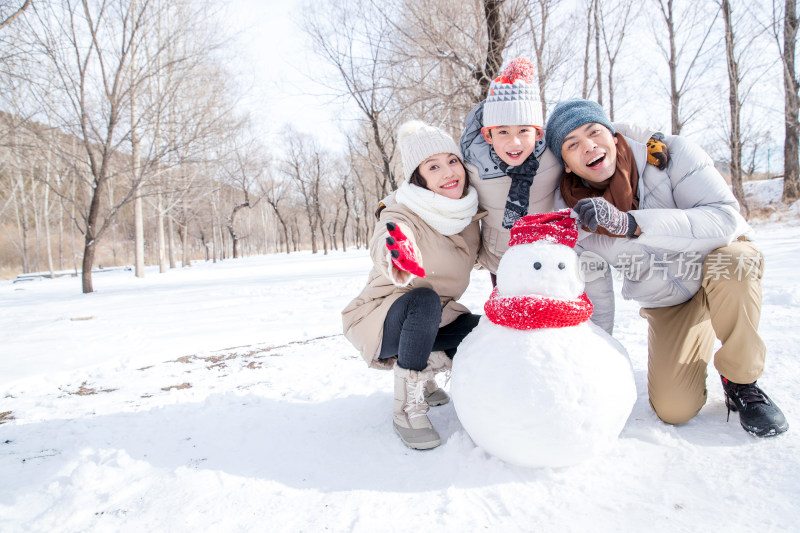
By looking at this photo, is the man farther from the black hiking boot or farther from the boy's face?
the boy's face

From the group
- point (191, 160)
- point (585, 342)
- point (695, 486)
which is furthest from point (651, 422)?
point (191, 160)

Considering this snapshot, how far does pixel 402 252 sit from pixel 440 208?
33 centimetres

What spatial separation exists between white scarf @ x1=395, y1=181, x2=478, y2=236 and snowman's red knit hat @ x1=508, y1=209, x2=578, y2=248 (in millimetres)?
360

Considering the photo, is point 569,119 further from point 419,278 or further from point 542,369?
point 542,369

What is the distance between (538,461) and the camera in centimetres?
139

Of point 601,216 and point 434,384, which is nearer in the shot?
point 601,216

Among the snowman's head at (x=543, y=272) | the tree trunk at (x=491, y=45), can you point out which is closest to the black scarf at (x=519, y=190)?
the snowman's head at (x=543, y=272)

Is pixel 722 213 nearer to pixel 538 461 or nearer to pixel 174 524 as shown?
pixel 538 461

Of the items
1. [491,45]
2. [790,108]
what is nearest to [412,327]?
[491,45]

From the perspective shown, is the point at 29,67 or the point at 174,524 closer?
the point at 174,524

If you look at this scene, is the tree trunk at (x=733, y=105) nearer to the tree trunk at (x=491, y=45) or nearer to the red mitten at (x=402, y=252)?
the tree trunk at (x=491, y=45)

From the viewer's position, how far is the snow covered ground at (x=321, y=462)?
1257mm

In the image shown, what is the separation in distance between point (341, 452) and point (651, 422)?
127cm

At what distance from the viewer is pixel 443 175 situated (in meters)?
1.92
